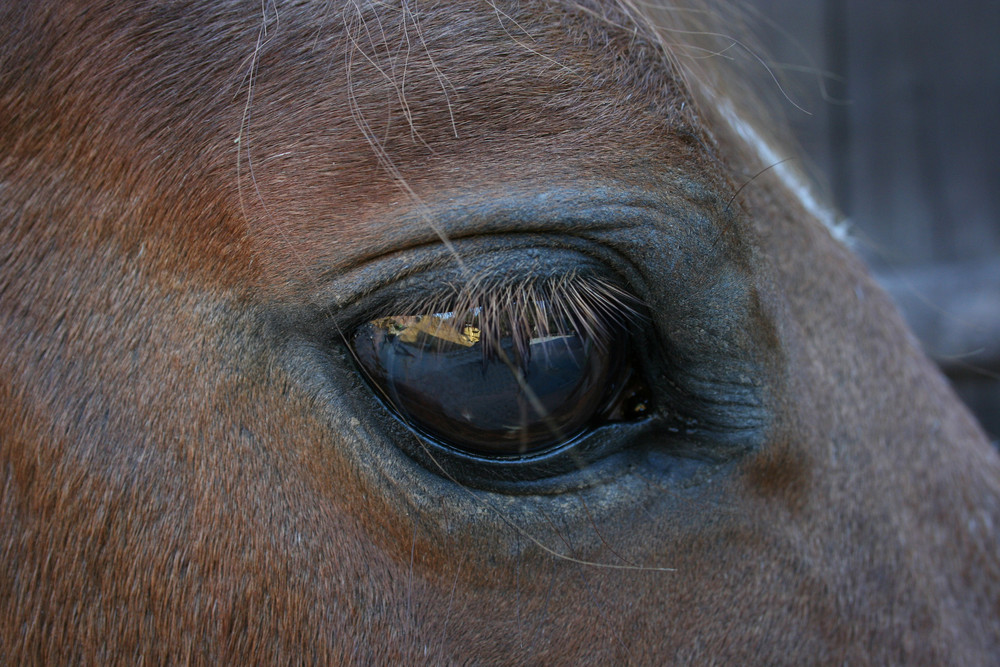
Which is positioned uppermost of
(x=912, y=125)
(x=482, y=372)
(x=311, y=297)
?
(x=311, y=297)

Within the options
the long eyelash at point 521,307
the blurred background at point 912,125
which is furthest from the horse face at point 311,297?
the blurred background at point 912,125

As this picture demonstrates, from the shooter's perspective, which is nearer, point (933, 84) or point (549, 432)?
point (549, 432)

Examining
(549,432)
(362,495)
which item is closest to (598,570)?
(549,432)

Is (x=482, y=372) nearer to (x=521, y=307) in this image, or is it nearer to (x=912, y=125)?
(x=521, y=307)

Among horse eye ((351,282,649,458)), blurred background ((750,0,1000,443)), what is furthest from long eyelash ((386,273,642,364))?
blurred background ((750,0,1000,443))

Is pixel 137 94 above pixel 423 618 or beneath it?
above

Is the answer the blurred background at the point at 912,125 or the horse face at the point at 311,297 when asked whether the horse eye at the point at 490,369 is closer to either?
the horse face at the point at 311,297

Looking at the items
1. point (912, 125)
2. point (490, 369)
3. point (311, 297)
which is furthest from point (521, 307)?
point (912, 125)

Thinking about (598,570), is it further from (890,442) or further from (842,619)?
(890,442)
